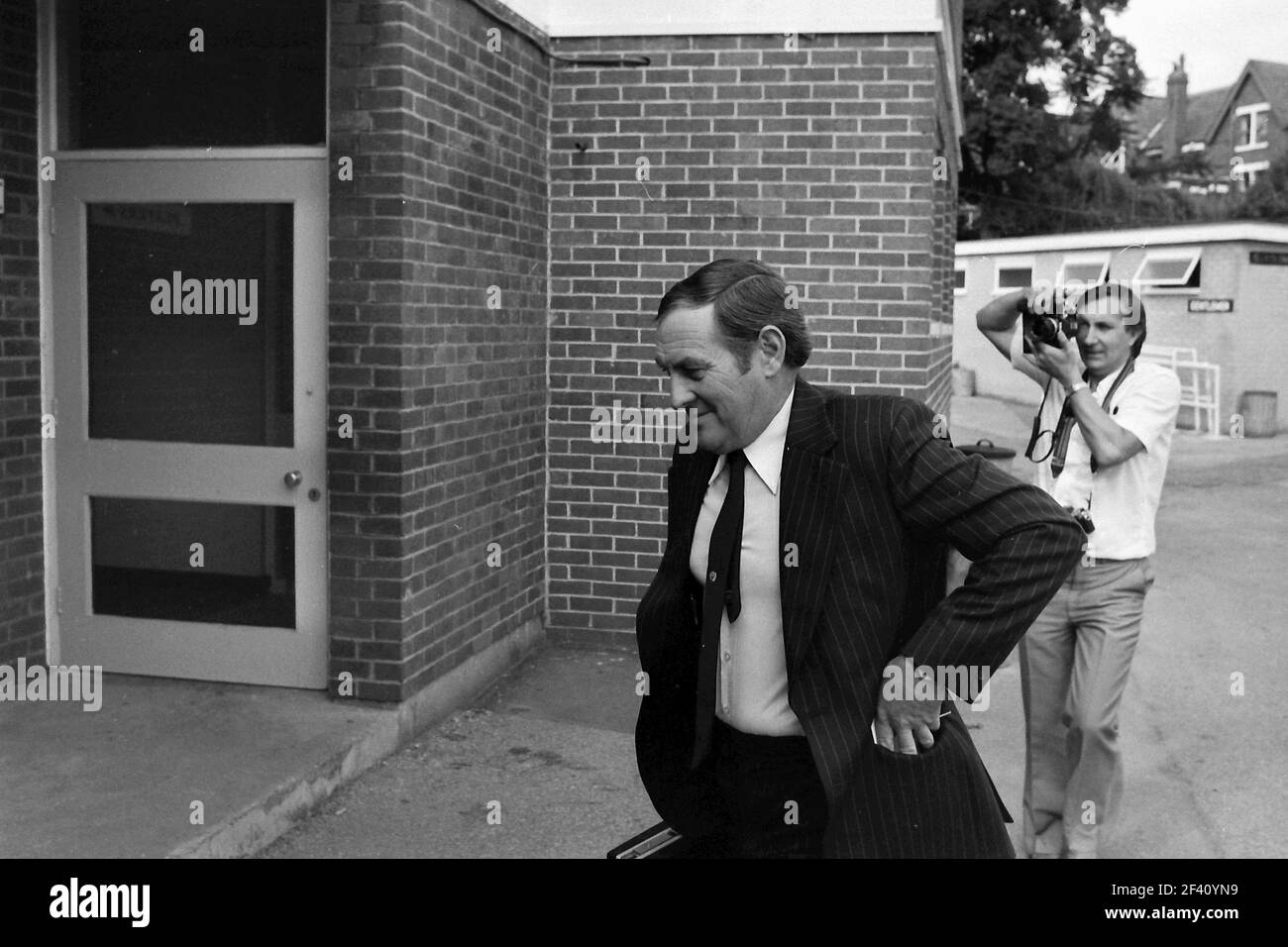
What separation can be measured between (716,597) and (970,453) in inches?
23.2

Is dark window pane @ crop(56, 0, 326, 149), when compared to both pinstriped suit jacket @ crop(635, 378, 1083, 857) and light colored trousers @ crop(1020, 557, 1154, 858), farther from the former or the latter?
pinstriped suit jacket @ crop(635, 378, 1083, 857)

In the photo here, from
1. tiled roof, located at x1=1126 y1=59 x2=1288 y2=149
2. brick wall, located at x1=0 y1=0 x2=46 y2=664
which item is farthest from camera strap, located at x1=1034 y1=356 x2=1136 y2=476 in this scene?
tiled roof, located at x1=1126 y1=59 x2=1288 y2=149

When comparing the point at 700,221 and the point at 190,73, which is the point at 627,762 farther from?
the point at 190,73

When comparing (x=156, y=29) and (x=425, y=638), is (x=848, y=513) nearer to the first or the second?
(x=425, y=638)

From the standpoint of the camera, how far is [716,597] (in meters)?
2.71

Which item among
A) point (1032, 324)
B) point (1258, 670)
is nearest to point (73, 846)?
point (1032, 324)

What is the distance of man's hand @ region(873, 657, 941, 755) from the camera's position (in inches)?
102

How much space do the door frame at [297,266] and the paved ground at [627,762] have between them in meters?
0.87

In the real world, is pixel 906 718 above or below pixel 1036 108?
below

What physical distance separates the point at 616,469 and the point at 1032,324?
12.2 ft

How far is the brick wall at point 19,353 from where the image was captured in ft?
20.3

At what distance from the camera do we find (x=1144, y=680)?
7.80m

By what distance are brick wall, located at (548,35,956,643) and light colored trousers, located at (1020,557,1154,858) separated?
115 inches

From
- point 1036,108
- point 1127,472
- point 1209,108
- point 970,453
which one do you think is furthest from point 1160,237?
point 1209,108
